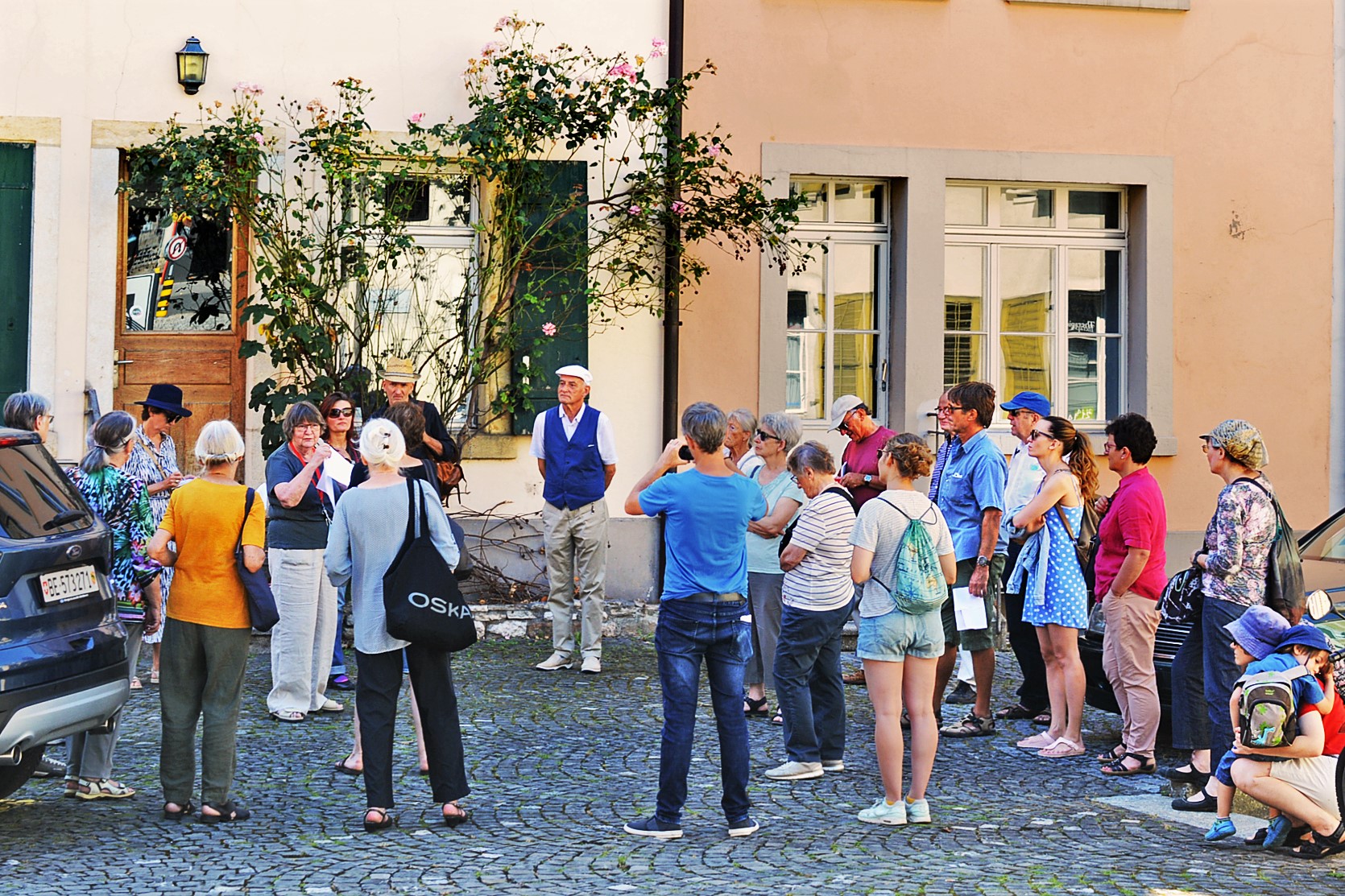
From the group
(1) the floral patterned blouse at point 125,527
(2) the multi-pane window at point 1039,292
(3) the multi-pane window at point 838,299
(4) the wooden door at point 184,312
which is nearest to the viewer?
(1) the floral patterned blouse at point 125,527

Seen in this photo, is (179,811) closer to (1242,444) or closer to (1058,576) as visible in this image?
(1058,576)

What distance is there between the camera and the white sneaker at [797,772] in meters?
7.19

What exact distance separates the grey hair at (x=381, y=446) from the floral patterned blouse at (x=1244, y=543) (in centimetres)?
347

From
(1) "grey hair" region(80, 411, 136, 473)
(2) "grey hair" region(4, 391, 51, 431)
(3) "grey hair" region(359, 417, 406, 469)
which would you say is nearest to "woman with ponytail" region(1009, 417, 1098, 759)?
(3) "grey hair" region(359, 417, 406, 469)

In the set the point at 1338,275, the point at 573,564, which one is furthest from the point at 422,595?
the point at 1338,275

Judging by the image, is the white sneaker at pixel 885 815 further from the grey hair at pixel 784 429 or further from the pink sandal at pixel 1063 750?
the grey hair at pixel 784 429

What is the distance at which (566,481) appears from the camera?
399 inches

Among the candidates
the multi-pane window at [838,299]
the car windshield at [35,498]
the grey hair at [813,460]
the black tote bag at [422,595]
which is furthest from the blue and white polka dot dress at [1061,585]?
the multi-pane window at [838,299]

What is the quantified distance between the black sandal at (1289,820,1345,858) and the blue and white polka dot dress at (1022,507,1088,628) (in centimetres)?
190

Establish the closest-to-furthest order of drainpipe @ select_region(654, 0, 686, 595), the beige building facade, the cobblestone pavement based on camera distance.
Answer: the cobblestone pavement
drainpipe @ select_region(654, 0, 686, 595)
the beige building facade

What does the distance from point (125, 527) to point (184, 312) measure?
481 cm

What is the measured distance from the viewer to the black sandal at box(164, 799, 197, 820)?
6.35 metres

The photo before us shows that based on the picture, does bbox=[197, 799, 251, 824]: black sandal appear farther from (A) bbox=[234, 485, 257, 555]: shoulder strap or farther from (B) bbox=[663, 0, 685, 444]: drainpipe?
(B) bbox=[663, 0, 685, 444]: drainpipe

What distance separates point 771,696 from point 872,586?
8.57 ft
